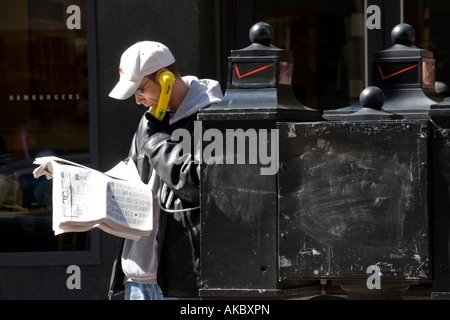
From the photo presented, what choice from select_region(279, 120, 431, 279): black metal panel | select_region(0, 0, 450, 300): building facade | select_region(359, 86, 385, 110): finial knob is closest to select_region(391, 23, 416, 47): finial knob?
select_region(359, 86, 385, 110): finial knob

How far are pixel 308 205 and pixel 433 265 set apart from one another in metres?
0.47

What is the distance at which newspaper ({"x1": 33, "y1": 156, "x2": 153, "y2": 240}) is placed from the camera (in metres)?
3.43

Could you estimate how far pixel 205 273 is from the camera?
3221 mm

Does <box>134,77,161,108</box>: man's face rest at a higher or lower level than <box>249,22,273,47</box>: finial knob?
lower

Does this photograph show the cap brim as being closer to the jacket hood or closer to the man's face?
the man's face

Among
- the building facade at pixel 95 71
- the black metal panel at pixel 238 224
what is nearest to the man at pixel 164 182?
the black metal panel at pixel 238 224

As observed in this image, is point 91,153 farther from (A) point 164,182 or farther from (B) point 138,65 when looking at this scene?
(A) point 164,182

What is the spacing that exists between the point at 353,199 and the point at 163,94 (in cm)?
104

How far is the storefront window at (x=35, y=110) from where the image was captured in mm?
7152

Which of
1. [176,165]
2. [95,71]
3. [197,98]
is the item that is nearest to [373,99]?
[176,165]

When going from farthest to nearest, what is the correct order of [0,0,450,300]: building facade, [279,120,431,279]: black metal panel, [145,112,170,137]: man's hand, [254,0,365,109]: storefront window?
[254,0,365,109]: storefront window, [0,0,450,300]: building facade, [145,112,170,137]: man's hand, [279,120,431,279]: black metal panel

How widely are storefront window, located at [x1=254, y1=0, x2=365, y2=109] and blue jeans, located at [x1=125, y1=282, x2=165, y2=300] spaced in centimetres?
365

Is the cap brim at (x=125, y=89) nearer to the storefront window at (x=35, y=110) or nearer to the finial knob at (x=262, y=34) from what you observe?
the finial knob at (x=262, y=34)
